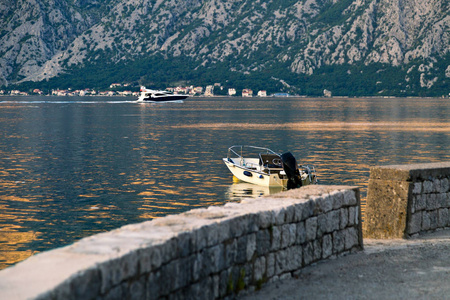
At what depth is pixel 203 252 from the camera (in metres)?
7.79

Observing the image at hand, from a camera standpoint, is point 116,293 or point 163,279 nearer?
point 116,293

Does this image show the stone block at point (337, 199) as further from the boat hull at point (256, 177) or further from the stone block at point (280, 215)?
the boat hull at point (256, 177)

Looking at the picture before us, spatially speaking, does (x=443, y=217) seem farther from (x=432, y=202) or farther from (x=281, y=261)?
(x=281, y=261)

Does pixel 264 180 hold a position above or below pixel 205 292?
below

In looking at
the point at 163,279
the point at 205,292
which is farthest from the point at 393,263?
the point at 163,279

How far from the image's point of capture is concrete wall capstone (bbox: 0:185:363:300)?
594 centimetres

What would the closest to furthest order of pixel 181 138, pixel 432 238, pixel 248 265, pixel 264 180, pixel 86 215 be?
pixel 248 265 → pixel 432 238 → pixel 86 215 → pixel 264 180 → pixel 181 138

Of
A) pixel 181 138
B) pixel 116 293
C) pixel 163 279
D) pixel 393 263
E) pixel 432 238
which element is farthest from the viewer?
pixel 181 138

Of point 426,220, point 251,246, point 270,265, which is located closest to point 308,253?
point 270,265

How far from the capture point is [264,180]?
37219 mm

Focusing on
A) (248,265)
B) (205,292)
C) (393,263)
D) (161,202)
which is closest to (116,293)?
(205,292)

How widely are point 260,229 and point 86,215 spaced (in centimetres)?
1943

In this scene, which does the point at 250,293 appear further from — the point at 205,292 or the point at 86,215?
the point at 86,215

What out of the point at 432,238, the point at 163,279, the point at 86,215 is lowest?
the point at 86,215
